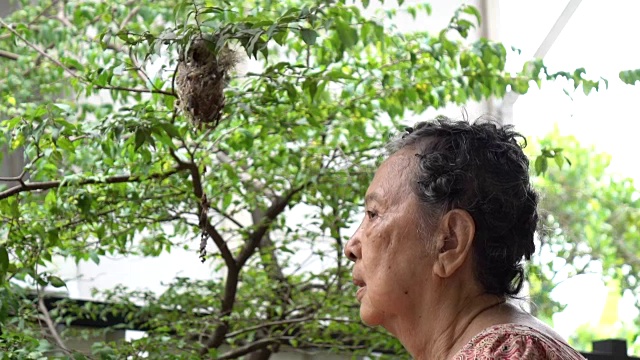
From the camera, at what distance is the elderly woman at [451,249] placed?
154 centimetres

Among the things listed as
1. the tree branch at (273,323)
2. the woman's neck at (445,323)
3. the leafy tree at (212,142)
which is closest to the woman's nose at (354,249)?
the woman's neck at (445,323)

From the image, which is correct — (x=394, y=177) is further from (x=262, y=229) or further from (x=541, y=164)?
(x=262, y=229)

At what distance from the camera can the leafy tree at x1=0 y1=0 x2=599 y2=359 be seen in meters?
2.33

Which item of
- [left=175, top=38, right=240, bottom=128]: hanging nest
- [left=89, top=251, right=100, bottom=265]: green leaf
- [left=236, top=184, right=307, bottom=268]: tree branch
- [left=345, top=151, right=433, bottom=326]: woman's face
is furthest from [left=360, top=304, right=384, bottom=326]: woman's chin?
[left=236, top=184, right=307, bottom=268]: tree branch

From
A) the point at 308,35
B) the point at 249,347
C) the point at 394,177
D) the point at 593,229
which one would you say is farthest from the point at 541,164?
the point at 593,229

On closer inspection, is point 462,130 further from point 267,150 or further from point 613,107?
point 613,107

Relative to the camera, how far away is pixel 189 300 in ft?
11.7

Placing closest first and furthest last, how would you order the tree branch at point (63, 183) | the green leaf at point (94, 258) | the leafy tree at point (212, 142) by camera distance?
the leafy tree at point (212, 142), the tree branch at point (63, 183), the green leaf at point (94, 258)

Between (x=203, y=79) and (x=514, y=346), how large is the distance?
1.09 meters

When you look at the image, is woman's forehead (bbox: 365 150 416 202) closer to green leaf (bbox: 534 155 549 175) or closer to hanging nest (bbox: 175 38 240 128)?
hanging nest (bbox: 175 38 240 128)

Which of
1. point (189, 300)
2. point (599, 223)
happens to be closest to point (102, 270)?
point (189, 300)

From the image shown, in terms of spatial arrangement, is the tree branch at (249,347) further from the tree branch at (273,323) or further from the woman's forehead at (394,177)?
the woman's forehead at (394,177)

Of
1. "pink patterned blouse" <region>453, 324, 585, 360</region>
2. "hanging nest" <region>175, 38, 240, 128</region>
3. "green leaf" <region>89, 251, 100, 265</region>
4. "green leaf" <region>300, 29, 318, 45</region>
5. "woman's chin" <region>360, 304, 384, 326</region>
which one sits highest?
"green leaf" <region>300, 29, 318, 45</region>

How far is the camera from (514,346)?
136 centimetres
